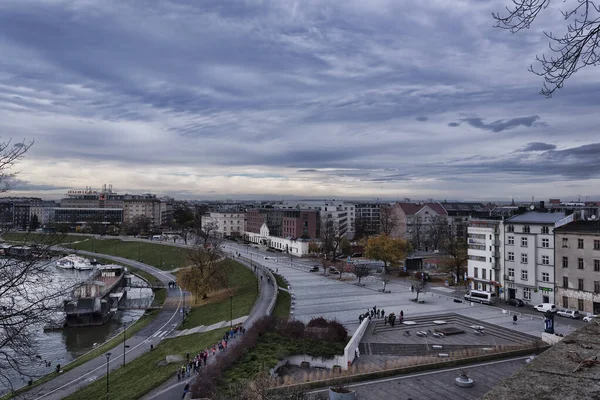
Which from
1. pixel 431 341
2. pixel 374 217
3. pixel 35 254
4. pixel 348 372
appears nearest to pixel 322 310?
pixel 431 341

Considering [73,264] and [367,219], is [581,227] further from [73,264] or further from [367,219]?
[367,219]

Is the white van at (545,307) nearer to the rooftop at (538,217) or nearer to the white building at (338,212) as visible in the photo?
the rooftop at (538,217)

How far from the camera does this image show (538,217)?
141ft

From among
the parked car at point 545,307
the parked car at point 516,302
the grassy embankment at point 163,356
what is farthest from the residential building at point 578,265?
the grassy embankment at point 163,356

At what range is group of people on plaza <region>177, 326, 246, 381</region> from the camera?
24.8 meters

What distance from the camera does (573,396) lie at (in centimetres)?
309

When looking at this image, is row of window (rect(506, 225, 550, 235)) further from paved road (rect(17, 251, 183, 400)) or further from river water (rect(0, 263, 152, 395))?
river water (rect(0, 263, 152, 395))

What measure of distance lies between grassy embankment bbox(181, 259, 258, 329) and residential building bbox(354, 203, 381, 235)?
53143mm

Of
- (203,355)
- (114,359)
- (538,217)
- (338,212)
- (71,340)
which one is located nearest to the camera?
(203,355)

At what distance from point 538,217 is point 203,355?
113ft

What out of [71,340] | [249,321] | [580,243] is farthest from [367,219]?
[71,340]

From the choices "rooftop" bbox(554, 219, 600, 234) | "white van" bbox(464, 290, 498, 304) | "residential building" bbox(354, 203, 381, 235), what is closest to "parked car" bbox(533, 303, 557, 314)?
"white van" bbox(464, 290, 498, 304)

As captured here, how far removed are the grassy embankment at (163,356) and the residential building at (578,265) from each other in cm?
2884

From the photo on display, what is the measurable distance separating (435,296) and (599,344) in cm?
4483
